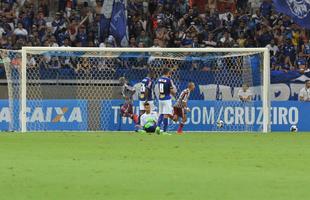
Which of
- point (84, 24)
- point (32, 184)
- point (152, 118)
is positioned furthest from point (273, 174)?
point (84, 24)

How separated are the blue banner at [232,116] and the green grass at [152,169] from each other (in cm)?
624

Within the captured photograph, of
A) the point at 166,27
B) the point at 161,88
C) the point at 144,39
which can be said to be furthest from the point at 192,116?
the point at 166,27

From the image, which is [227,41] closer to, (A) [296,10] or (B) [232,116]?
(A) [296,10]

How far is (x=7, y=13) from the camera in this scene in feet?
111

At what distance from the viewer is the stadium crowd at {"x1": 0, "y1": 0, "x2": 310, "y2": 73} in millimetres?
33031

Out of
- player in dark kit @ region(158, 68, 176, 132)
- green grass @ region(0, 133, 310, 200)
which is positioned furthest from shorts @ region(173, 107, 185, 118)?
green grass @ region(0, 133, 310, 200)

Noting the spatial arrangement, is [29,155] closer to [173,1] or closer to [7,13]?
[7,13]

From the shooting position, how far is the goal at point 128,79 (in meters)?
28.2

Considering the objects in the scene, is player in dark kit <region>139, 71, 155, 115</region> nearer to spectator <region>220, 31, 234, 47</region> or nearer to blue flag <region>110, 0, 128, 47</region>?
blue flag <region>110, 0, 128, 47</region>

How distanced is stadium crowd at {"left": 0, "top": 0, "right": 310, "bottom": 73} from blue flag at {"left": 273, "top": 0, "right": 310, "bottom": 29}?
1733mm

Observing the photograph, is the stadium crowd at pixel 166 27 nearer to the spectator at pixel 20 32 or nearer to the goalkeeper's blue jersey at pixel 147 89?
the spectator at pixel 20 32

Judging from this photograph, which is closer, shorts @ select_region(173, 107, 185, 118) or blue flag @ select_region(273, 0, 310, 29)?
shorts @ select_region(173, 107, 185, 118)

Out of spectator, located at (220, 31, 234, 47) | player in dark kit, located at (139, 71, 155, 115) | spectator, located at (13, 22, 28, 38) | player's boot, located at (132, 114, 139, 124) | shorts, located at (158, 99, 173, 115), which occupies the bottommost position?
player's boot, located at (132, 114, 139, 124)

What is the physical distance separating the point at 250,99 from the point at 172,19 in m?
7.51
